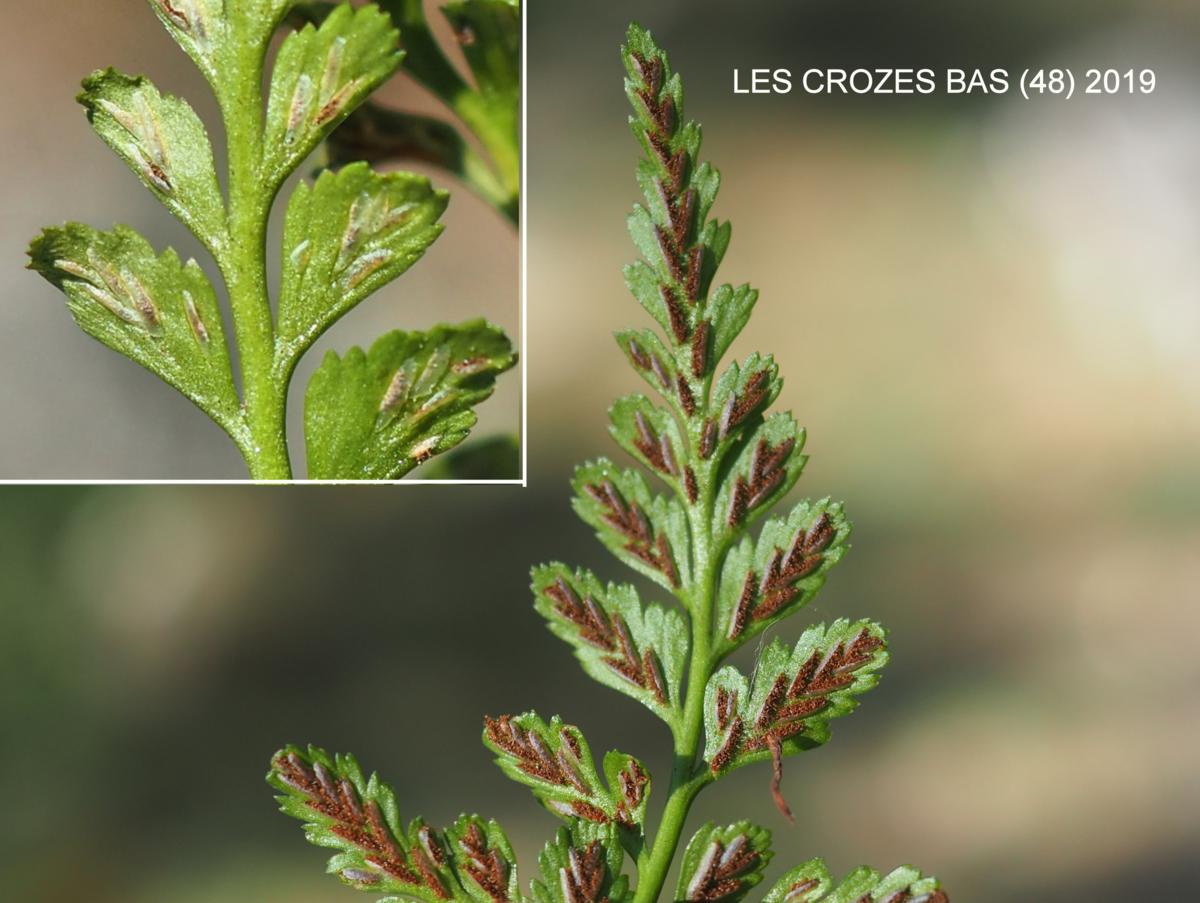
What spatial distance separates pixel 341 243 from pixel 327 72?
6cm

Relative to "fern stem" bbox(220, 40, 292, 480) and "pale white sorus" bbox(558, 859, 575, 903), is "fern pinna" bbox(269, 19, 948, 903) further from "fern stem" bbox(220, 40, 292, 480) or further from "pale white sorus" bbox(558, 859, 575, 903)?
"fern stem" bbox(220, 40, 292, 480)

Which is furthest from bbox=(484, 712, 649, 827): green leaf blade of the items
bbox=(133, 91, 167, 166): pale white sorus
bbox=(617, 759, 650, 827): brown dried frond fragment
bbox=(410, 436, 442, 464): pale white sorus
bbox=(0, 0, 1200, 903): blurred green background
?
bbox=(0, 0, 1200, 903): blurred green background

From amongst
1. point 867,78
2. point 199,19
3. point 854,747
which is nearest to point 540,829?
point 854,747

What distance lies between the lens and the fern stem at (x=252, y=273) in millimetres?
403

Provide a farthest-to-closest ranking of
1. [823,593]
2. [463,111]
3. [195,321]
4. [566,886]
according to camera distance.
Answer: [823,593]
[463,111]
[195,321]
[566,886]

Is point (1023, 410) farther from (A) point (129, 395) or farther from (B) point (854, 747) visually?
(A) point (129, 395)

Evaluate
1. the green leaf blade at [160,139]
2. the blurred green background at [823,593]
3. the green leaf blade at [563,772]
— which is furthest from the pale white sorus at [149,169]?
the blurred green background at [823,593]

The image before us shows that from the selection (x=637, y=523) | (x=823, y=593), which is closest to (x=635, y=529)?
(x=637, y=523)

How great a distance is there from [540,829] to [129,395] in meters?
1.58

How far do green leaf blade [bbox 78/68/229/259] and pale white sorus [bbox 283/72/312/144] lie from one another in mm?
29

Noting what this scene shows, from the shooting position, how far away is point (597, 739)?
2.01 m

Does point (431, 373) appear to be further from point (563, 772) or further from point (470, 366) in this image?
point (563, 772)

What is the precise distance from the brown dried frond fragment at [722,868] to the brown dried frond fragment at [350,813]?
0.07m

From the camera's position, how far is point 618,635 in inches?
13.9
